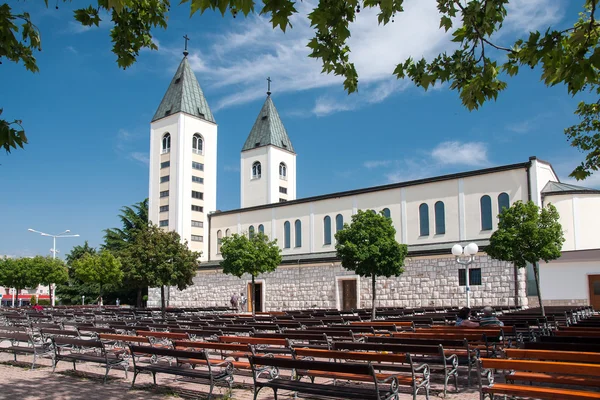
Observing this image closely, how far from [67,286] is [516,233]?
5853cm

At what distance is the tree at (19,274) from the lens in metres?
50.8

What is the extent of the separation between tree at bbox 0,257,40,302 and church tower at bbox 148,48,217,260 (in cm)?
1168

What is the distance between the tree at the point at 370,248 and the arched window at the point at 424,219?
13630mm

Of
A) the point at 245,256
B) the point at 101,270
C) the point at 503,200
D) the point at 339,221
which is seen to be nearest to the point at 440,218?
the point at 503,200

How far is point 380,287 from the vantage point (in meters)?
36.1

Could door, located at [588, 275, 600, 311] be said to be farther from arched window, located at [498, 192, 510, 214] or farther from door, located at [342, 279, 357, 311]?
door, located at [342, 279, 357, 311]

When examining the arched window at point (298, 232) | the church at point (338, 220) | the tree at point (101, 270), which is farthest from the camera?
the arched window at point (298, 232)

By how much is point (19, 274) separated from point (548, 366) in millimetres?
54103

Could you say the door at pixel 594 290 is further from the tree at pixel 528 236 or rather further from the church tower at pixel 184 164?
the church tower at pixel 184 164

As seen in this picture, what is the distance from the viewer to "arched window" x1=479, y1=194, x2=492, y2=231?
35219mm

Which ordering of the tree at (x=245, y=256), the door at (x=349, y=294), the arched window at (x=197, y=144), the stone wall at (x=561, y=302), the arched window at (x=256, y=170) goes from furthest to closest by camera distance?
the arched window at (x=256, y=170)
the arched window at (x=197, y=144)
the door at (x=349, y=294)
the tree at (x=245, y=256)
the stone wall at (x=561, y=302)

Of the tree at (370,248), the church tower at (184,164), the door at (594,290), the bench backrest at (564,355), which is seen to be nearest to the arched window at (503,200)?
the door at (594,290)

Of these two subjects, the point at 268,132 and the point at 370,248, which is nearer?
the point at 370,248

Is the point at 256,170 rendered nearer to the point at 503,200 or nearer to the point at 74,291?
the point at 74,291
